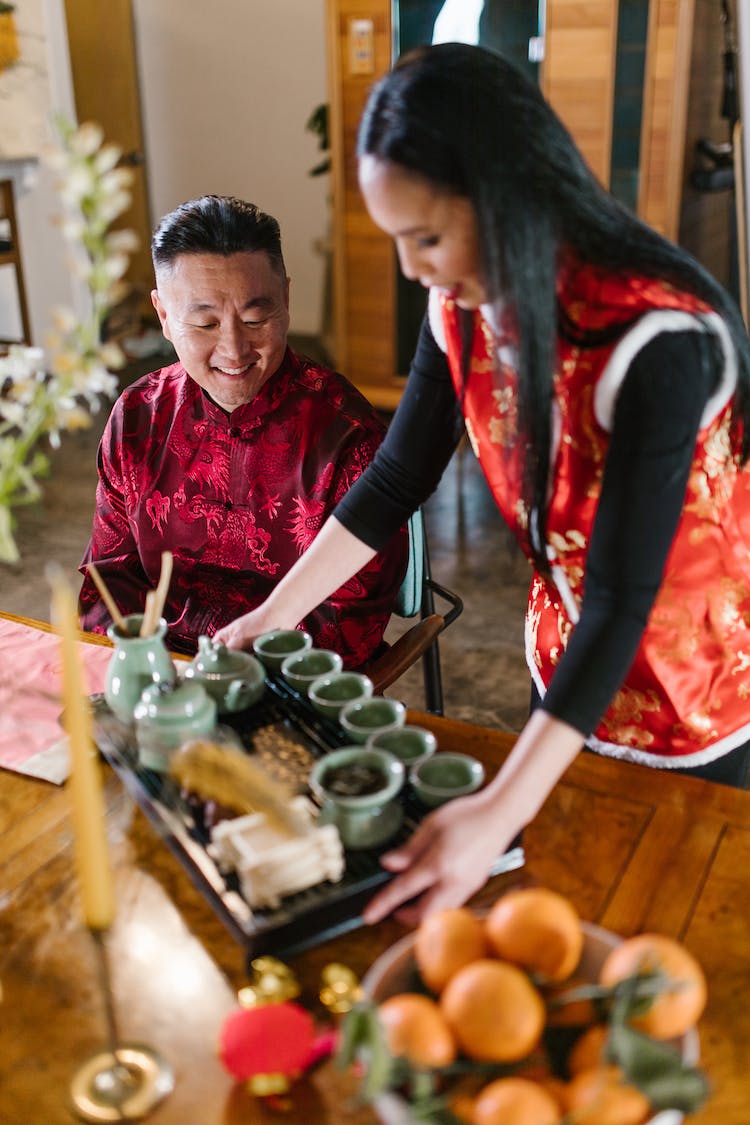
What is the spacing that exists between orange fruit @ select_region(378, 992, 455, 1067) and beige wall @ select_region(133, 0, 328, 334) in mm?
6207

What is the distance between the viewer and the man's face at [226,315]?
1706mm

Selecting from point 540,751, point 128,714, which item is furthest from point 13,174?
point 540,751

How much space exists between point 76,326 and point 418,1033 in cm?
57

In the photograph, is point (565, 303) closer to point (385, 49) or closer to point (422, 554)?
point (422, 554)

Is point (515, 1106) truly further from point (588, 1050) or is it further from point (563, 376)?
point (563, 376)

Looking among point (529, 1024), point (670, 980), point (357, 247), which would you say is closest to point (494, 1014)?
point (529, 1024)

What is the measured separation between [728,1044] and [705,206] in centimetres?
458

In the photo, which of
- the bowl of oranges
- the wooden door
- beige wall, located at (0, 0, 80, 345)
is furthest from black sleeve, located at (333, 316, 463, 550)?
the wooden door

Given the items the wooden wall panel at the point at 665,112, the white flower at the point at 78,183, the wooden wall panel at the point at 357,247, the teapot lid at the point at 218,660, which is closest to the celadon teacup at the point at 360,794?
the teapot lid at the point at 218,660

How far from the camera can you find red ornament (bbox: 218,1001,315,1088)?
0.83 m

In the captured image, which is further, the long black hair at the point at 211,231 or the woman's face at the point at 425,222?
the long black hair at the point at 211,231

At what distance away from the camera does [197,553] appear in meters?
1.90

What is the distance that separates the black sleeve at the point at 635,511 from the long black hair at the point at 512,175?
0.33 ft

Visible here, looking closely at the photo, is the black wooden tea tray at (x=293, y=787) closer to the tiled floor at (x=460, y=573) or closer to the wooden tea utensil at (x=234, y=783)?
the wooden tea utensil at (x=234, y=783)
